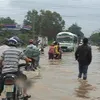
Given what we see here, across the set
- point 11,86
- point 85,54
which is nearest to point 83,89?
point 85,54

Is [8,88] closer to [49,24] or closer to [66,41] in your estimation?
[66,41]

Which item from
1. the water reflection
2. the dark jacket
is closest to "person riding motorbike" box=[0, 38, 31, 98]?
the water reflection

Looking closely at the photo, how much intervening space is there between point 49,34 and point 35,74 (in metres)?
113

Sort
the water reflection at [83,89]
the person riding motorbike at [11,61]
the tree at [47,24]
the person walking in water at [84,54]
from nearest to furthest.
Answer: the person riding motorbike at [11,61], the water reflection at [83,89], the person walking in water at [84,54], the tree at [47,24]

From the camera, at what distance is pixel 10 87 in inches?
326

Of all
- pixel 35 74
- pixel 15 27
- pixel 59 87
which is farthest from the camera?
pixel 15 27

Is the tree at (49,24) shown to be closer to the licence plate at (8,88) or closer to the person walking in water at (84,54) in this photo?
the person walking in water at (84,54)

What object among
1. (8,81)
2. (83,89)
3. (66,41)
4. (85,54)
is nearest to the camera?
(8,81)

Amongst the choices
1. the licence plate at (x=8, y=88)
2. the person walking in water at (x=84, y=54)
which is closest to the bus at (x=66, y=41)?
the person walking in water at (x=84, y=54)

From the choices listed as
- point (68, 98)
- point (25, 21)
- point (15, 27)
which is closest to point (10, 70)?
point (68, 98)

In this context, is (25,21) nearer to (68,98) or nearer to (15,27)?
(15,27)

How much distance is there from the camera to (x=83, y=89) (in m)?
13.4

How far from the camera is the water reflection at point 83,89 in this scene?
39.4ft

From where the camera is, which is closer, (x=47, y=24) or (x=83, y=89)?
(x=83, y=89)
